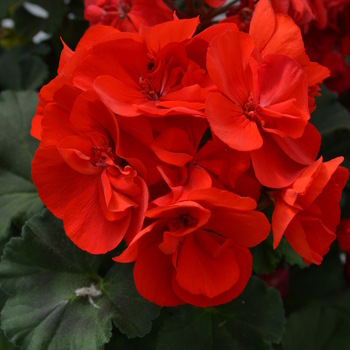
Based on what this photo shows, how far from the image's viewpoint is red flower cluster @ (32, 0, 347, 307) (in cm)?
56

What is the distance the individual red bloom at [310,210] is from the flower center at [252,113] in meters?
0.09

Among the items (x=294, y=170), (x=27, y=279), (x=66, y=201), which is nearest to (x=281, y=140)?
(x=294, y=170)

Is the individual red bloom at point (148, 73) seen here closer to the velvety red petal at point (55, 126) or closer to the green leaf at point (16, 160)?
the velvety red petal at point (55, 126)

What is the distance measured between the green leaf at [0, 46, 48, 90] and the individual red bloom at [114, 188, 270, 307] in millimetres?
732

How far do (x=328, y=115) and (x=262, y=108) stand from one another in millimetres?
590

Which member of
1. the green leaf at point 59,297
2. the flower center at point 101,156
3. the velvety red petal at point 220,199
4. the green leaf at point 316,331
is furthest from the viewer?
the green leaf at point 316,331

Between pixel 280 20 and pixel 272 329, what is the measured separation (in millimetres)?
576

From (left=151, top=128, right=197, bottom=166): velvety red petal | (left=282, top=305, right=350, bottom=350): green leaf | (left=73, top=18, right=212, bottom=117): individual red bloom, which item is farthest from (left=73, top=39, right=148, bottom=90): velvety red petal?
(left=282, top=305, right=350, bottom=350): green leaf

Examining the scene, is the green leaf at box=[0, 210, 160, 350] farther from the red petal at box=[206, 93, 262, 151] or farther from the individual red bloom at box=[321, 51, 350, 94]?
the individual red bloom at box=[321, 51, 350, 94]

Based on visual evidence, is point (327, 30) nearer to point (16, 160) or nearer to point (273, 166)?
point (273, 166)

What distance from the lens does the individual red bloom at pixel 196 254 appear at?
21.7 inches

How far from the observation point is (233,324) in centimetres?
89

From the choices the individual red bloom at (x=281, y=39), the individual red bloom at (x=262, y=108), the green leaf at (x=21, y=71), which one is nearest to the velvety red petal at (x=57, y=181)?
the individual red bloom at (x=262, y=108)

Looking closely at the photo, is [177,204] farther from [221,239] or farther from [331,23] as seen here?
[331,23]
